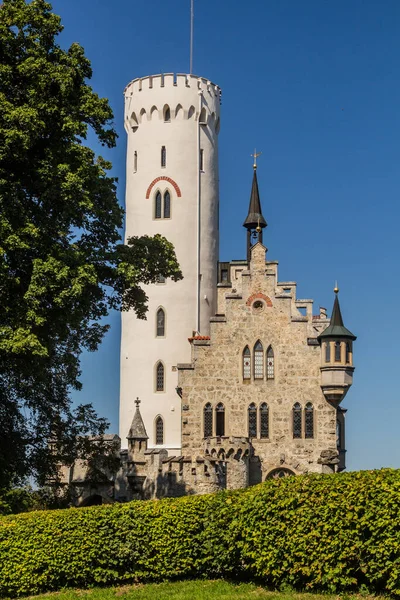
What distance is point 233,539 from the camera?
2253 centimetres

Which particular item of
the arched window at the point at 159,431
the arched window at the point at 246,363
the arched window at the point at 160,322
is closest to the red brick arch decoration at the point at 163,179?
the arched window at the point at 160,322

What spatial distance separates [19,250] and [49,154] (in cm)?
346

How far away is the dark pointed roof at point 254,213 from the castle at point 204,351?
0.07m

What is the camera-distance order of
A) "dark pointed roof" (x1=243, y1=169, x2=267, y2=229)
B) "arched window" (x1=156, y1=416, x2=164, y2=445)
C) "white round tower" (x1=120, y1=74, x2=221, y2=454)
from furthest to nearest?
"dark pointed roof" (x1=243, y1=169, x2=267, y2=229) → "white round tower" (x1=120, y1=74, x2=221, y2=454) → "arched window" (x1=156, y1=416, x2=164, y2=445)

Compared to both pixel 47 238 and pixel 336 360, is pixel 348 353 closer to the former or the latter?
pixel 336 360

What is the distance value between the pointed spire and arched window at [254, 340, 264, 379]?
10.9 feet

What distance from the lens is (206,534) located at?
23391 mm

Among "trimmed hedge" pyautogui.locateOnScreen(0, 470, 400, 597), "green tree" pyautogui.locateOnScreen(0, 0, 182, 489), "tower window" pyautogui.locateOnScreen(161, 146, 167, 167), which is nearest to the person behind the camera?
"trimmed hedge" pyautogui.locateOnScreen(0, 470, 400, 597)

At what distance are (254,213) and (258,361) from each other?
11.4 metres

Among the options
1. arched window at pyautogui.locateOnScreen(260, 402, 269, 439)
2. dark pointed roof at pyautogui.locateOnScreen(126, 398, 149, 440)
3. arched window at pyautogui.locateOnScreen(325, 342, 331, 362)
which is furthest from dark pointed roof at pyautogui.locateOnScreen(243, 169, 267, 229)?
dark pointed roof at pyautogui.locateOnScreen(126, 398, 149, 440)

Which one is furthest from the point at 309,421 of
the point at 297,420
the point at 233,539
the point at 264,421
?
the point at 233,539

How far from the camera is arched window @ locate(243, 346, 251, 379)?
166 feet

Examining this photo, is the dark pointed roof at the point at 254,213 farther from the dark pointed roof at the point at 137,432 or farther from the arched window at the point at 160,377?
the dark pointed roof at the point at 137,432

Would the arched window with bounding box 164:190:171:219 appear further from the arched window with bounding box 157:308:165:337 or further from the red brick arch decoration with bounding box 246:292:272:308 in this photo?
the red brick arch decoration with bounding box 246:292:272:308
